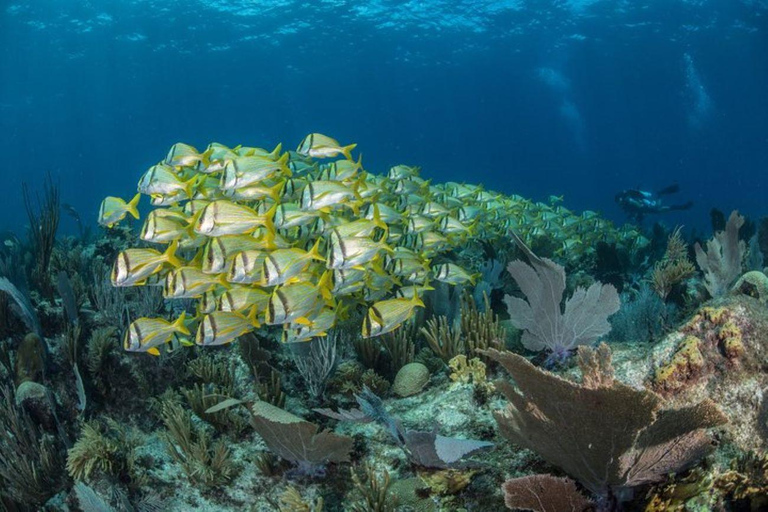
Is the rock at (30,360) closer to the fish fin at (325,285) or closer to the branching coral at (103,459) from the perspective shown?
the branching coral at (103,459)

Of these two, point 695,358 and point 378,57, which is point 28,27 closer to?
point 378,57

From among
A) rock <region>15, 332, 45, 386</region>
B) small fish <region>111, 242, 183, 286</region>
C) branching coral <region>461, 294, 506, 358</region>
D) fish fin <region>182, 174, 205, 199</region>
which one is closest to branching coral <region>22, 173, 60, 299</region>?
rock <region>15, 332, 45, 386</region>

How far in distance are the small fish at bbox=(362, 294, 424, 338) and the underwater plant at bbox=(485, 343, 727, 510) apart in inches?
59.5

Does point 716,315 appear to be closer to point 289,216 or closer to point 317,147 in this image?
point 289,216

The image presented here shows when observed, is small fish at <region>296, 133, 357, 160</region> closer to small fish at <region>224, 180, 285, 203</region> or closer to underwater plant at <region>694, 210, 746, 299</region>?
small fish at <region>224, 180, 285, 203</region>

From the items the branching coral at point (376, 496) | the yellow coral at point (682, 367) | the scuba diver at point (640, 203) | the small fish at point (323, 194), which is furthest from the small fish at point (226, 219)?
the scuba diver at point (640, 203)

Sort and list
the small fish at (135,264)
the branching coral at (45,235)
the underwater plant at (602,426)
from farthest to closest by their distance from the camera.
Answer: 1. the branching coral at (45,235)
2. the small fish at (135,264)
3. the underwater plant at (602,426)

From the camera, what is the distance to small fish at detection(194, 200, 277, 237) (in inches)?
160

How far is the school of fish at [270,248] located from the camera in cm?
389

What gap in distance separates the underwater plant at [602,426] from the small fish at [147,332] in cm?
279

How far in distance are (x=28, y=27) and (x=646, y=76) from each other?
67.3 metres

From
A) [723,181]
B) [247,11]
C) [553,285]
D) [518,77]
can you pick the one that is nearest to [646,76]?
[518,77]

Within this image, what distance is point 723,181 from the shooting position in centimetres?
10075

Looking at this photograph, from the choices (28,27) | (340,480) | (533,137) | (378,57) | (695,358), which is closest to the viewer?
(695,358)
